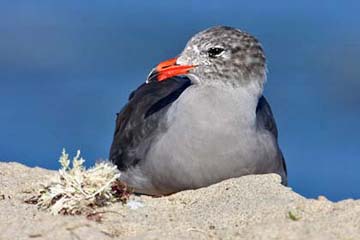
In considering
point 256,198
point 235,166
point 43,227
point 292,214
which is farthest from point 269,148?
point 43,227

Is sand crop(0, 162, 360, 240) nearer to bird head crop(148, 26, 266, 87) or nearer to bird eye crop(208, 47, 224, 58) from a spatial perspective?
bird head crop(148, 26, 266, 87)

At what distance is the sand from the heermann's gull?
98 cm

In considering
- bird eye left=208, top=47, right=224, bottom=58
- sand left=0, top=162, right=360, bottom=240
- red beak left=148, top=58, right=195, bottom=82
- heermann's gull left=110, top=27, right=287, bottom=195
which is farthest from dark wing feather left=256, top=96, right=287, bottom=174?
sand left=0, top=162, right=360, bottom=240

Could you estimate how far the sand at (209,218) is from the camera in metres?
6.13

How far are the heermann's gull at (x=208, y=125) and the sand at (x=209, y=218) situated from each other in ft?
3.21

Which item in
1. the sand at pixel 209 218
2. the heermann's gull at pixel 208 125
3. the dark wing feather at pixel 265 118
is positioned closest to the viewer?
the sand at pixel 209 218

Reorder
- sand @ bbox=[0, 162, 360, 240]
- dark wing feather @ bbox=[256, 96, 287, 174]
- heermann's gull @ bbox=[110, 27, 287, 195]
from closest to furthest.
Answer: sand @ bbox=[0, 162, 360, 240] < heermann's gull @ bbox=[110, 27, 287, 195] < dark wing feather @ bbox=[256, 96, 287, 174]

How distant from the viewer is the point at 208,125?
28.3 feet

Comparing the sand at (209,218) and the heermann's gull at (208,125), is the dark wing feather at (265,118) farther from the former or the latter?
the sand at (209,218)

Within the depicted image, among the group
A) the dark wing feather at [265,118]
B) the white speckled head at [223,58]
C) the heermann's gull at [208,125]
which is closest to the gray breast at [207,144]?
the heermann's gull at [208,125]

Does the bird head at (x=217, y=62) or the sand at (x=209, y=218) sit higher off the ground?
the bird head at (x=217, y=62)

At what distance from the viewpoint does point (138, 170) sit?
8.96 metres

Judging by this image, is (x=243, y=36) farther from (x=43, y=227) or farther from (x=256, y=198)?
(x=43, y=227)

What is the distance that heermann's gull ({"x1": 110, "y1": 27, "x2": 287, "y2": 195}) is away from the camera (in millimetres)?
8586
